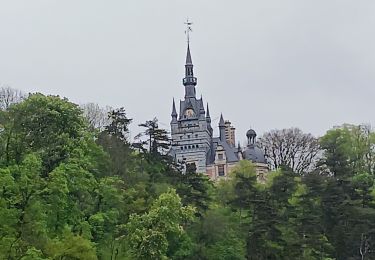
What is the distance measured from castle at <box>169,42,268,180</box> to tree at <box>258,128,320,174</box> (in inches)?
65.2

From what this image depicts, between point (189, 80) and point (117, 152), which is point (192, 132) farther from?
point (117, 152)

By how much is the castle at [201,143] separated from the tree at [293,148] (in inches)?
65.2

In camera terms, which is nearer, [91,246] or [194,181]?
[91,246]

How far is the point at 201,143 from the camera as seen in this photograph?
7888 centimetres

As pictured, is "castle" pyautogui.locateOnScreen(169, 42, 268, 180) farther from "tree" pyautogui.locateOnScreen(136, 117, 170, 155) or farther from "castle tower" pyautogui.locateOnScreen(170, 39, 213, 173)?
"tree" pyautogui.locateOnScreen(136, 117, 170, 155)

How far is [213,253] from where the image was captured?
119ft

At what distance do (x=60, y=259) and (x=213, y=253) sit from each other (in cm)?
1327

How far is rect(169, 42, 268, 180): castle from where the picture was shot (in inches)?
3041

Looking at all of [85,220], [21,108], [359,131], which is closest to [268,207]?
[85,220]

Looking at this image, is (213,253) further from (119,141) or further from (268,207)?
(119,141)

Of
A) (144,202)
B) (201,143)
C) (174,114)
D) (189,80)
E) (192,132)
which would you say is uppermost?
(189,80)

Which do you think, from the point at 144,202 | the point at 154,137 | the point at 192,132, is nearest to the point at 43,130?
the point at 144,202

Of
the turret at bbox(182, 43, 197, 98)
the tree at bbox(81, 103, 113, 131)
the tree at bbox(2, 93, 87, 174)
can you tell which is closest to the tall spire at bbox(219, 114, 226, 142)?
the turret at bbox(182, 43, 197, 98)

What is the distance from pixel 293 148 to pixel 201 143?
38.4 feet
